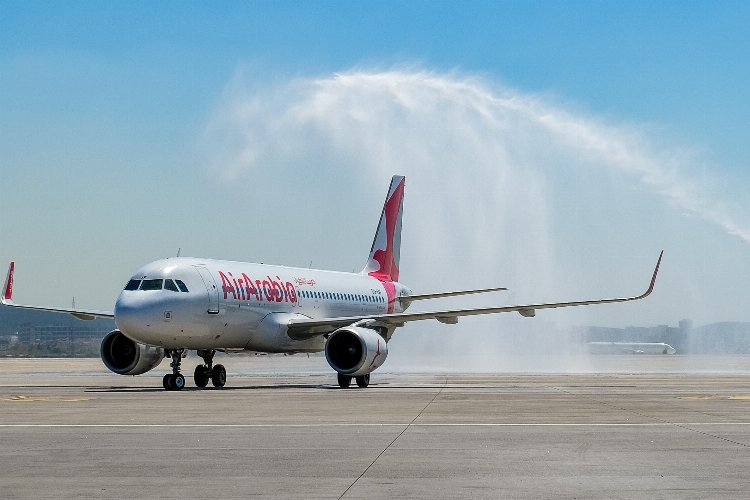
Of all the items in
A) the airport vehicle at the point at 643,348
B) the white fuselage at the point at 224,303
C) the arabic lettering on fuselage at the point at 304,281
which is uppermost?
the airport vehicle at the point at 643,348

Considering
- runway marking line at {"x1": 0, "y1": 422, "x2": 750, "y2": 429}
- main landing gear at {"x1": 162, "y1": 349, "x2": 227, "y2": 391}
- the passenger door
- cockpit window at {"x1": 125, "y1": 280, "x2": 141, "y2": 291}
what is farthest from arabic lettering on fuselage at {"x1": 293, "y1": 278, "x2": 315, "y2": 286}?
runway marking line at {"x1": 0, "y1": 422, "x2": 750, "y2": 429}

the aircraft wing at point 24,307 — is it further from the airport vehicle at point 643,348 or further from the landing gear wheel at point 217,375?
the airport vehicle at point 643,348

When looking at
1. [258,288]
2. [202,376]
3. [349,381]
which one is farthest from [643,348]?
[202,376]

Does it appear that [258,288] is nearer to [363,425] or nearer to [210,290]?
[210,290]

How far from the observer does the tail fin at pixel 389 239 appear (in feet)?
182

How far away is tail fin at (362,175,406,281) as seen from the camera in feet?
182

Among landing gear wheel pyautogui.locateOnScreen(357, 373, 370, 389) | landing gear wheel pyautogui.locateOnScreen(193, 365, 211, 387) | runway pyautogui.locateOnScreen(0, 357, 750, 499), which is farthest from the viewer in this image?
landing gear wheel pyautogui.locateOnScreen(193, 365, 211, 387)

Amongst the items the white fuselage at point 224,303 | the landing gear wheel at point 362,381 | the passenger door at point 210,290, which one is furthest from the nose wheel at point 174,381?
the landing gear wheel at point 362,381

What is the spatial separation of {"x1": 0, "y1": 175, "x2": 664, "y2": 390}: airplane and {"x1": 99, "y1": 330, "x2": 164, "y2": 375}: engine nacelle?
34mm

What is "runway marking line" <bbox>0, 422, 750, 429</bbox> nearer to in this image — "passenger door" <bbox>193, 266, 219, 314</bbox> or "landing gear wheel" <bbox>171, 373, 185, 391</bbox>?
"landing gear wheel" <bbox>171, 373, 185, 391</bbox>

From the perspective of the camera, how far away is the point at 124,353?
40.6 metres

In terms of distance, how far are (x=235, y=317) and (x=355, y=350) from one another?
4132mm

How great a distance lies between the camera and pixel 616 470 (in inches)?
487

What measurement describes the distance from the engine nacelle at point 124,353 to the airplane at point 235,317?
0.03 metres
